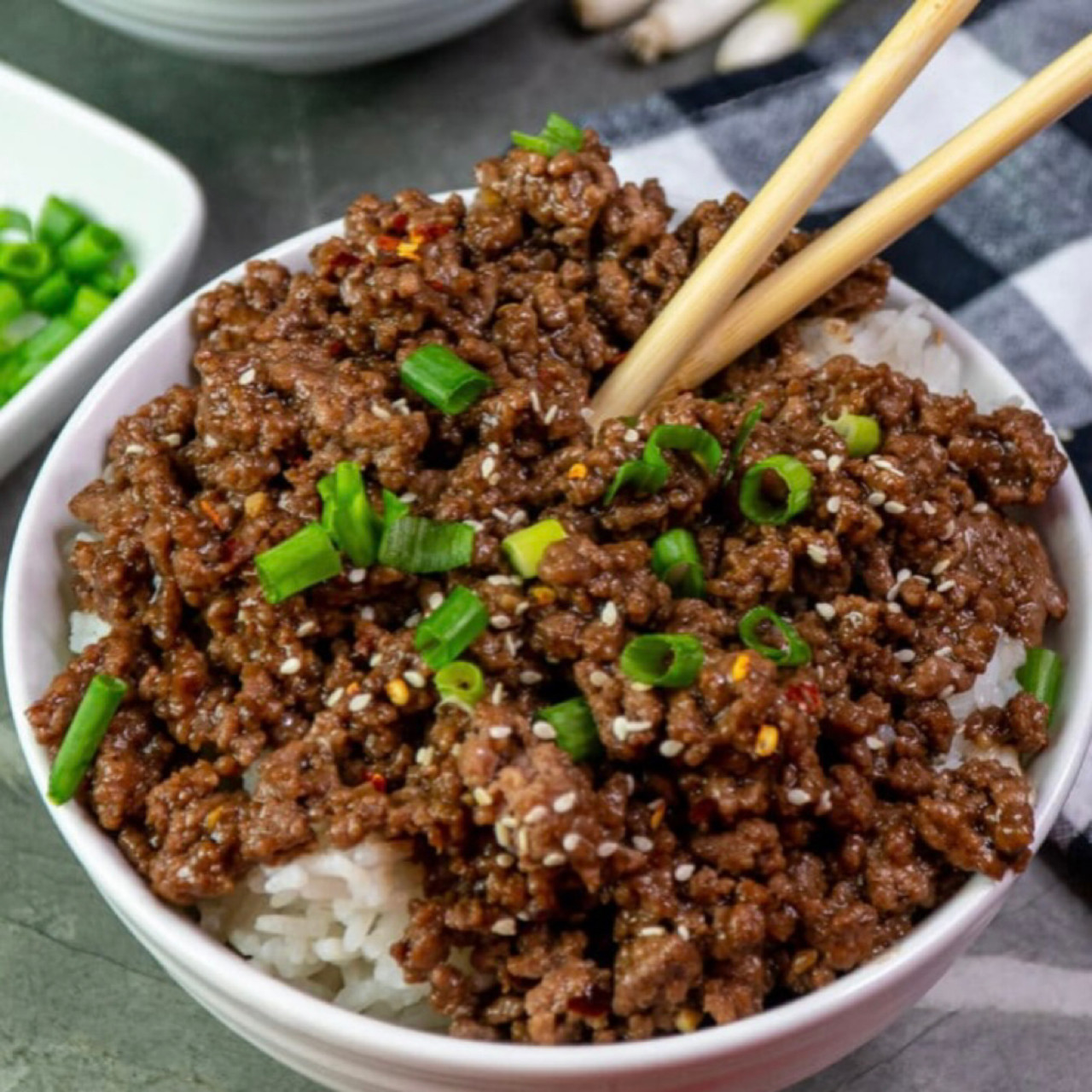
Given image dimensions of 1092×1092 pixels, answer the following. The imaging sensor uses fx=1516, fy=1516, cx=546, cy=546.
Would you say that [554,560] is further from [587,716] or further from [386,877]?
[386,877]

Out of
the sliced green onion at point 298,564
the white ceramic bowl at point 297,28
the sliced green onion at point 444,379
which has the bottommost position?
the white ceramic bowl at point 297,28

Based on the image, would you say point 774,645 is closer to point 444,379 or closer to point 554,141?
point 444,379

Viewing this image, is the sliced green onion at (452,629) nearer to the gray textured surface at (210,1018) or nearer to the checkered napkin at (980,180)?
the gray textured surface at (210,1018)

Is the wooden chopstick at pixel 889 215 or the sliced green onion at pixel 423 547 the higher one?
the wooden chopstick at pixel 889 215

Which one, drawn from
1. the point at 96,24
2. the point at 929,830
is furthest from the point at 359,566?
the point at 96,24

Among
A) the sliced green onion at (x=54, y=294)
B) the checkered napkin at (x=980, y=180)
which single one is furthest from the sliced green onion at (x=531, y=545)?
the sliced green onion at (x=54, y=294)
